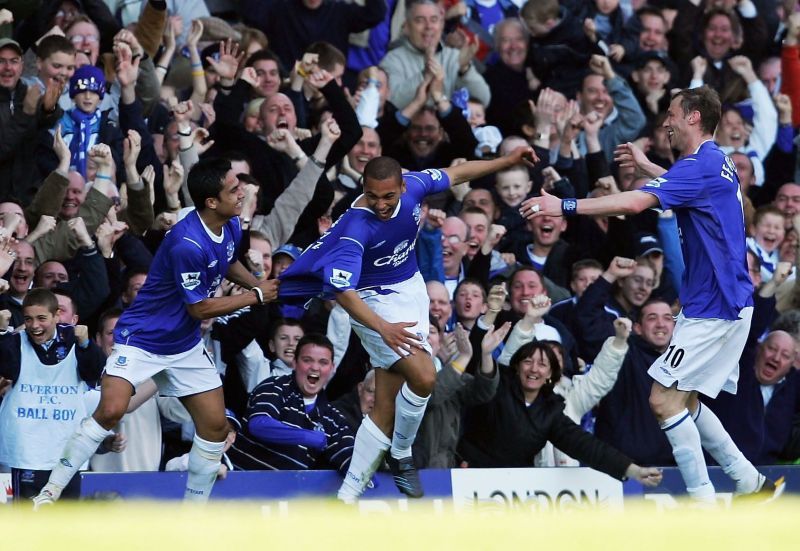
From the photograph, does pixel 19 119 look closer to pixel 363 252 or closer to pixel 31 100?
pixel 31 100

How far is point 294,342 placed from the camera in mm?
11102

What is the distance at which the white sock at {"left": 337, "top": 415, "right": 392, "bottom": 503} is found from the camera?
9.52 m

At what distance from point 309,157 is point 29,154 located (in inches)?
89.5

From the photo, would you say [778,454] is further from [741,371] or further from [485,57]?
[485,57]

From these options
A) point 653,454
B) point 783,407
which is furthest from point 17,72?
point 783,407

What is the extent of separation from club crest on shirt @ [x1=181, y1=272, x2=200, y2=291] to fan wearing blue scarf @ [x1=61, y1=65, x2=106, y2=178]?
3.31 meters

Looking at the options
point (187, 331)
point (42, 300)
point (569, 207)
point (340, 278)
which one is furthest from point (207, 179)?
point (569, 207)

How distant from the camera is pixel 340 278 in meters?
8.90

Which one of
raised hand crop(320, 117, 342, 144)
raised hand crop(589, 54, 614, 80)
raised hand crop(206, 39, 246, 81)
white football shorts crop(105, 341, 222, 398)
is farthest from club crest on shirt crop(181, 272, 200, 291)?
raised hand crop(589, 54, 614, 80)

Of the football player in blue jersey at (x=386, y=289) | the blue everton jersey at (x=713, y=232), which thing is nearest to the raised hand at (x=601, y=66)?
the football player in blue jersey at (x=386, y=289)

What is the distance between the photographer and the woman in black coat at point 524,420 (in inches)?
422

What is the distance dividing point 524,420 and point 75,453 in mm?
3323

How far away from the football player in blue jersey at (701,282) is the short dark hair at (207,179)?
256 cm

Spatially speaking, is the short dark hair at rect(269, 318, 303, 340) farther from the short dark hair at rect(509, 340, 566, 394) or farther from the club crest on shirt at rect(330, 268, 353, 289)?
the club crest on shirt at rect(330, 268, 353, 289)
